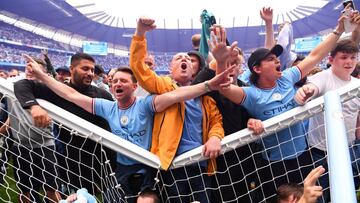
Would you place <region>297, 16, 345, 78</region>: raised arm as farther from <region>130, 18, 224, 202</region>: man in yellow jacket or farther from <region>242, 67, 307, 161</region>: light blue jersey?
A: <region>130, 18, 224, 202</region>: man in yellow jacket

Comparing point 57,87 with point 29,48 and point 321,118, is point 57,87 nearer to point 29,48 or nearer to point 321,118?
point 321,118

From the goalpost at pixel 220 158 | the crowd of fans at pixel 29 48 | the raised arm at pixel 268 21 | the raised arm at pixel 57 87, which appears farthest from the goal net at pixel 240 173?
the crowd of fans at pixel 29 48

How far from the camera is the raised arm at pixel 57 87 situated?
7.54ft

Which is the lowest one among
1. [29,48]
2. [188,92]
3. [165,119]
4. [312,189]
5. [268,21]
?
[312,189]

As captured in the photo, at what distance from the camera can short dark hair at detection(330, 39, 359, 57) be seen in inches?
102

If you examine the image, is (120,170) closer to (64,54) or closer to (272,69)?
(272,69)

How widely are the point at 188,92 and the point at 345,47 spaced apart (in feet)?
3.92

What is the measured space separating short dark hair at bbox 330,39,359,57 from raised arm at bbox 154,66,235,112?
2.97 feet

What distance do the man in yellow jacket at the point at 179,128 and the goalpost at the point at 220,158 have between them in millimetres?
19

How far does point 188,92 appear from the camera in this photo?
213cm

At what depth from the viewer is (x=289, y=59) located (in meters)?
3.22

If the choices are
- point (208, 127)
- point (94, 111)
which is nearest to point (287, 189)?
point (208, 127)

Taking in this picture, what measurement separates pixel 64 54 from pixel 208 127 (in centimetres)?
3991

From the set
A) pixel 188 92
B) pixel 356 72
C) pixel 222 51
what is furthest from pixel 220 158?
pixel 356 72
